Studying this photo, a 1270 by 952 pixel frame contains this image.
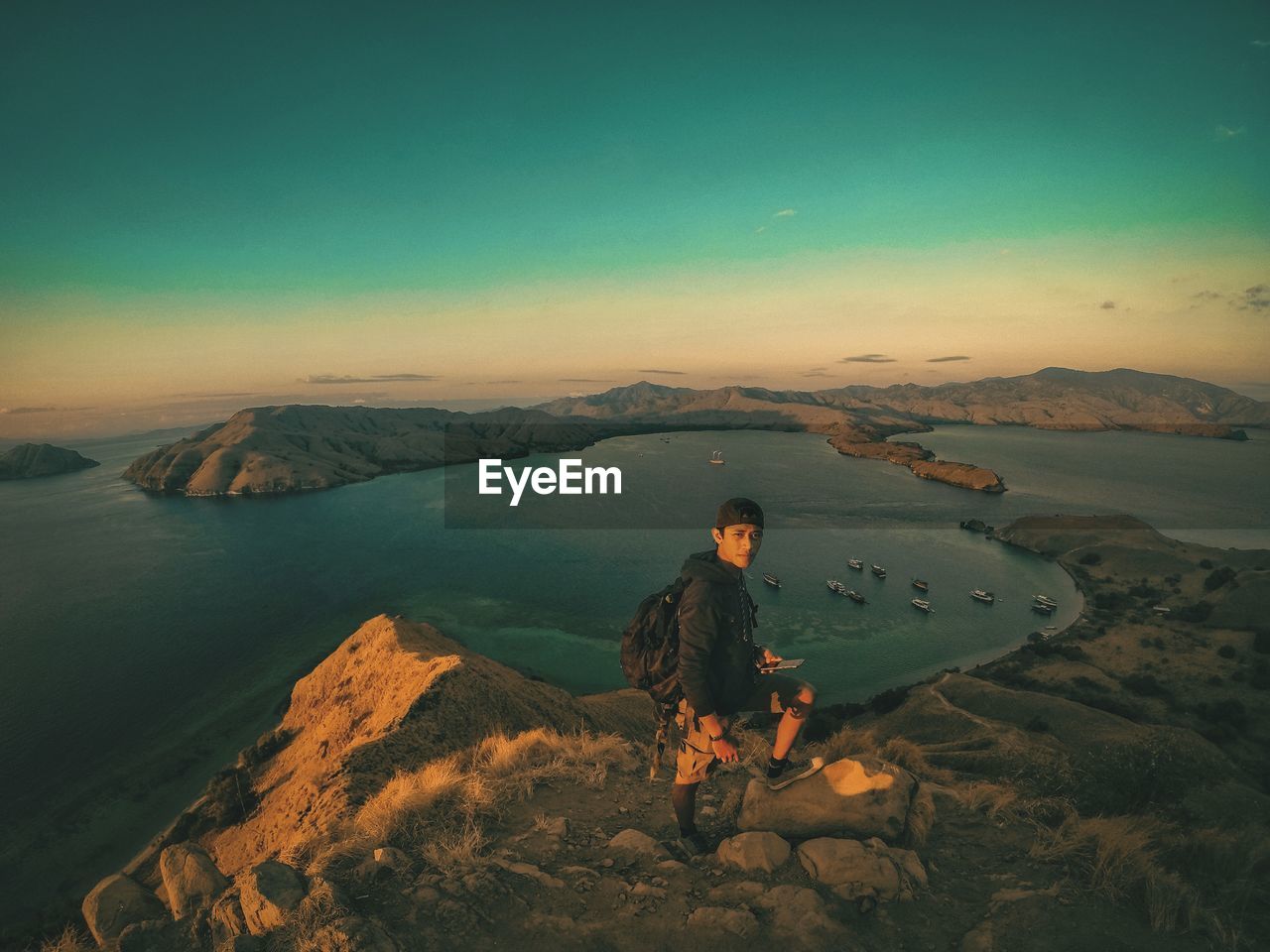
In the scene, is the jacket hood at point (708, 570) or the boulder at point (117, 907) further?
the boulder at point (117, 907)

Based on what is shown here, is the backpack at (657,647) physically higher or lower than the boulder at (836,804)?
higher

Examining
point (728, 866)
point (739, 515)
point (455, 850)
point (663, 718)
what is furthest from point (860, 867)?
point (455, 850)

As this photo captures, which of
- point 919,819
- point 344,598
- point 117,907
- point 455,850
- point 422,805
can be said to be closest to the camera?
point 455,850

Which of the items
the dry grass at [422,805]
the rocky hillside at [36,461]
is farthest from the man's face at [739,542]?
the rocky hillside at [36,461]

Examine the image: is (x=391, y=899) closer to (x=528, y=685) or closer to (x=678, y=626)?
(x=678, y=626)

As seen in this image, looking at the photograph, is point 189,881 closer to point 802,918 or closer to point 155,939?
point 155,939

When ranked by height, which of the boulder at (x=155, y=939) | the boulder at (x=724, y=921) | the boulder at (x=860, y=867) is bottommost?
the boulder at (x=155, y=939)

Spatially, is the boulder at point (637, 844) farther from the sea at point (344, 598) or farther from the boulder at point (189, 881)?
the sea at point (344, 598)

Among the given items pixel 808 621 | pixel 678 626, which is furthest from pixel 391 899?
pixel 808 621
